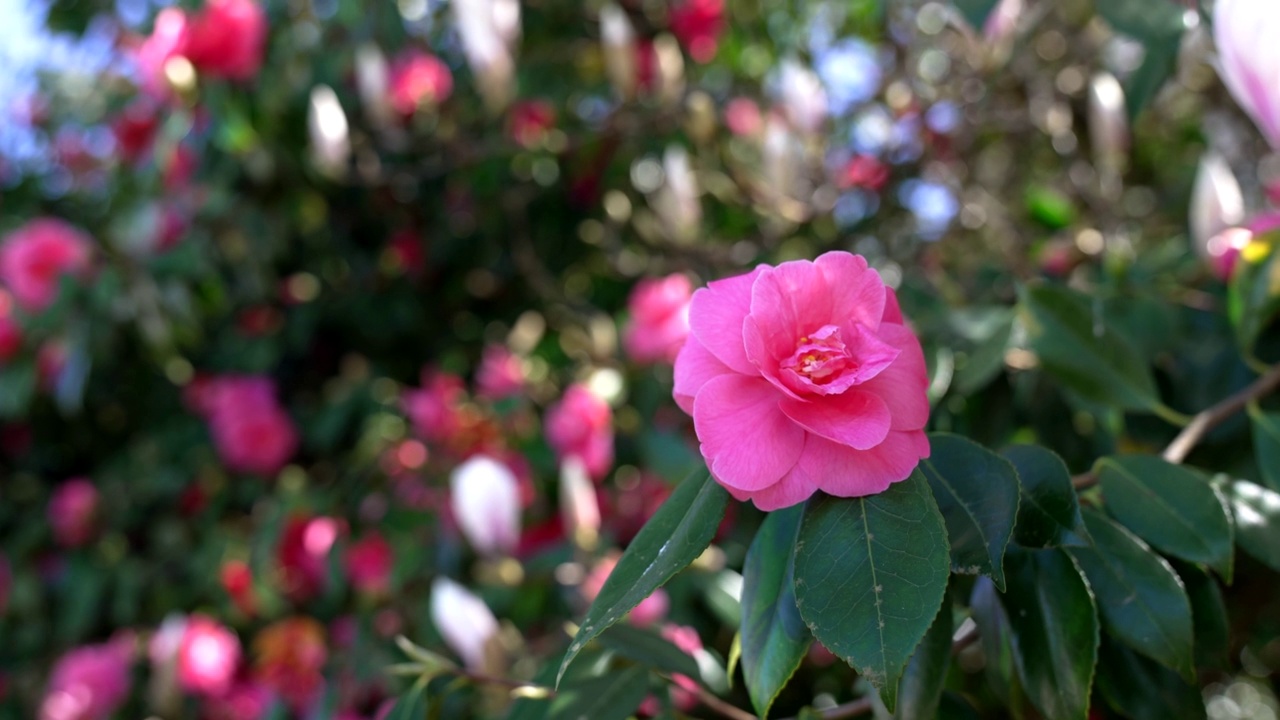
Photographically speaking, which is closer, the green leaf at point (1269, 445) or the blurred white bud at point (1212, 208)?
the green leaf at point (1269, 445)

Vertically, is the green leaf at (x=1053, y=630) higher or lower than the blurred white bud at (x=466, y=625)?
higher

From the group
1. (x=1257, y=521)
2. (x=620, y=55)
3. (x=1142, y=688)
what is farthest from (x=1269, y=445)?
(x=620, y=55)

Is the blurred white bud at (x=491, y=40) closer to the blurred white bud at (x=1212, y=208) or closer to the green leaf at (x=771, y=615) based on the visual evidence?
the blurred white bud at (x=1212, y=208)

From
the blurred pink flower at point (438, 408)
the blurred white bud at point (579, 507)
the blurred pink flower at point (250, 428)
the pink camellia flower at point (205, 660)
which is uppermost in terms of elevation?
the blurred white bud at point (579, 507)

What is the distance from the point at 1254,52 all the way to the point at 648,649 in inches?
19.2

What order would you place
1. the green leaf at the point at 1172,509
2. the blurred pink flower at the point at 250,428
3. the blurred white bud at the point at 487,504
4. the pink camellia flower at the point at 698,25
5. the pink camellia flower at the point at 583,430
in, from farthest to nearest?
the pink camellia flower at the point at 698,25
the blurred pink flower at the point at 250,428
the pink camellia flower at the point at 583,430
the blurred white bud at the point at 487,504
the green leaf at the point at 1172,509

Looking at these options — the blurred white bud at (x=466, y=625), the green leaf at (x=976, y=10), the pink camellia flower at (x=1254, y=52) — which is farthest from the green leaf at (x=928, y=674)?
the green leaf at (x=976, y=10)

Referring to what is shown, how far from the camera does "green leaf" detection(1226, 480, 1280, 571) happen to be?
47 cm

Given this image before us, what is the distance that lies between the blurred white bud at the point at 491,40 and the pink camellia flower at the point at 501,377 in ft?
1.29

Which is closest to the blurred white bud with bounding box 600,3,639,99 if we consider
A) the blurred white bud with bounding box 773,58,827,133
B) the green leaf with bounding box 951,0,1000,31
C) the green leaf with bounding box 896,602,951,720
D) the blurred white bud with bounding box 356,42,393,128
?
the blurred white bud with bounding box 773,58,827,133

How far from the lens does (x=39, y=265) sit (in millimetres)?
1349

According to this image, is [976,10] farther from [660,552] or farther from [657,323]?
[660,552]

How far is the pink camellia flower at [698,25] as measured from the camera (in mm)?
1637

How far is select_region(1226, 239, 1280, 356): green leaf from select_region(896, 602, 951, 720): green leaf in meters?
0.35
